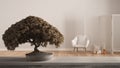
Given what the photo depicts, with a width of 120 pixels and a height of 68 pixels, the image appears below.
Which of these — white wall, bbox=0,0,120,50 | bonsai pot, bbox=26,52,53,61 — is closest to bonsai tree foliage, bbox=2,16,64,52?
bonsai pot, bbox=26,52,53,61

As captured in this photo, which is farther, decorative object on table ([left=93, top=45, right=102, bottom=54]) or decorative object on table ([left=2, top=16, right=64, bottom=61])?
decorative object on table ([left=93, top=45, right=102, bottom=54])

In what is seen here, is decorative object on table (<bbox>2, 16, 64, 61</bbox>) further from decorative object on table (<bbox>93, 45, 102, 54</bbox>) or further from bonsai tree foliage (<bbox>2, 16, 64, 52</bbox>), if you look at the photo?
decorative object on table (<bbox>93, 45, 102, 54</bbox>)

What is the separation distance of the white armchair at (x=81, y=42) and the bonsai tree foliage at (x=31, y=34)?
6892 millimetres

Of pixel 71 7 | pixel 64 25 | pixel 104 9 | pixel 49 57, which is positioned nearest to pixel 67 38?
pixel 64 25

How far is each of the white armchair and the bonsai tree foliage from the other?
6892 mm

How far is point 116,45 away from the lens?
9.11 metres

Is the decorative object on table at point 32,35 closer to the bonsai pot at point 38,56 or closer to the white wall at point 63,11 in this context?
the bonsai pot at point 38,56

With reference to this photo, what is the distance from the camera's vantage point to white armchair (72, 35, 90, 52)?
9.20 meters

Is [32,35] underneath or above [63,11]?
underneath

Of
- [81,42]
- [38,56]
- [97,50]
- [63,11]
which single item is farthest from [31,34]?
[63,11]

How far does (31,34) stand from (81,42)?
23.6 feet

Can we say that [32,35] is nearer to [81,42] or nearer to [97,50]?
[97,50]

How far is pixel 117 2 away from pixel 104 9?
54 cm

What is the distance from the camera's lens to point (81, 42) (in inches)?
370
